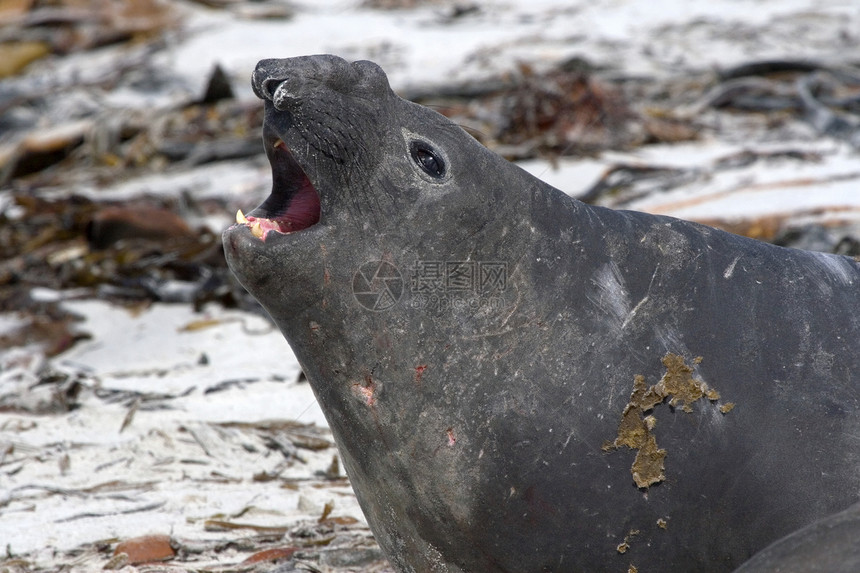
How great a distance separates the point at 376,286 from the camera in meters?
2.57

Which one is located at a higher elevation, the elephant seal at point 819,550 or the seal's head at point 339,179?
the seal's head at point 339,179

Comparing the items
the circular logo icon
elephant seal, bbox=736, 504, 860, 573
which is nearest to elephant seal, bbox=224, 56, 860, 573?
the circular logo icon

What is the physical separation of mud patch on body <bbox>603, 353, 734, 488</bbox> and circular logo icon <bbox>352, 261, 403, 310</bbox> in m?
0.63

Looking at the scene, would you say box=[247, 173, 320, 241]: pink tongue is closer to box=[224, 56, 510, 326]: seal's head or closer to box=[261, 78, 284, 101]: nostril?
box=[224, 56, 510, 326]: seal's head

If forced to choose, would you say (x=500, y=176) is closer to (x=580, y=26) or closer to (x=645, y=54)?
(x=645, y=54)

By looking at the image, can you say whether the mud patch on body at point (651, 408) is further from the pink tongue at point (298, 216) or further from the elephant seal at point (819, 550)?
the pink tongue at point (298, 216)

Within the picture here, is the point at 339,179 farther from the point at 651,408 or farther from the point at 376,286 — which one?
the point at 651,408

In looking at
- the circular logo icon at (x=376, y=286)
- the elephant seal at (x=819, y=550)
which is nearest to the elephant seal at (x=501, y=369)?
the circular logo icon at (x=376, y=286)

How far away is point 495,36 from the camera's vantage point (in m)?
12.4

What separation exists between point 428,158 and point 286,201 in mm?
376

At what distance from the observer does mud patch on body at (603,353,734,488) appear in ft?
8.53

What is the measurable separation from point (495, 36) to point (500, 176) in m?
9.97

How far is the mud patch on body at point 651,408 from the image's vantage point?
260cm

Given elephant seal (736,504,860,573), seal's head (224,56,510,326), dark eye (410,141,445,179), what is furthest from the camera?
dark eye (410,141,445,179)
